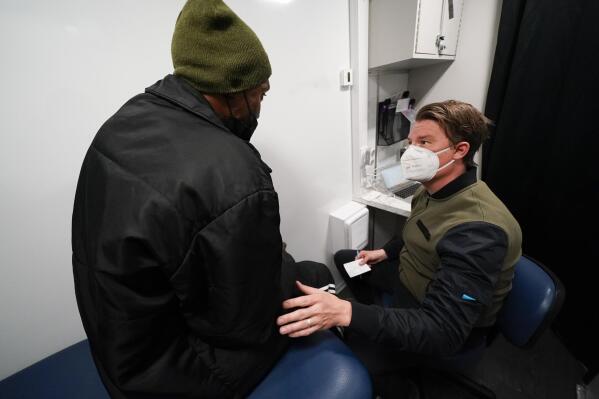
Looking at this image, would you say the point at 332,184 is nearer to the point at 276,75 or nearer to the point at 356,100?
the point at 356,100

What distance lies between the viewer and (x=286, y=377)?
2.18 feet

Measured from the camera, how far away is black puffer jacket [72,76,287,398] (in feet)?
1.39

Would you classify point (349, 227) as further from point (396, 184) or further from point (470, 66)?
point (470, 66)

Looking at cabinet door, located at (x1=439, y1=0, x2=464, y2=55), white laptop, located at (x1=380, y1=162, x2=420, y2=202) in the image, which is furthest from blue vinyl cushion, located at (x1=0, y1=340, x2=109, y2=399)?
cabinet door, located at (x1=439, y1=0, x2=464, y2=55)

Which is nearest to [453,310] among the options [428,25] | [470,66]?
[428,25]

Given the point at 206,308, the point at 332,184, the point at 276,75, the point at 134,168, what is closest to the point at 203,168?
the point at 134,168

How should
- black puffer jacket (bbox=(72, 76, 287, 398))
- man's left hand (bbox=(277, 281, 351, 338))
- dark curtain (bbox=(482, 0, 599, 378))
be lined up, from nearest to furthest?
1. black puffer jacket (bbox=(72, 76, 287, 398))
2. man's left hand (bbox=(277, 281, 351, 338))
3. dark curtain (bbox=(482, 0, 599, 378))

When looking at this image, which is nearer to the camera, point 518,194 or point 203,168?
point 203,168

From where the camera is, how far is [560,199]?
1233 millimetres

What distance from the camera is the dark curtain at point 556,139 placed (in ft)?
3.60

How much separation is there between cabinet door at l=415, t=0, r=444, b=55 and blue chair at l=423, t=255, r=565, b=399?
119 cm

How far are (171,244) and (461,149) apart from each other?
38.2 inches

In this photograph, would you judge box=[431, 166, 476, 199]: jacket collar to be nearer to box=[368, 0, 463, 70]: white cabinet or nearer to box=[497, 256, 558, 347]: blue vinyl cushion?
box=[497, 256, 558, 347]: blue vinyl cushion

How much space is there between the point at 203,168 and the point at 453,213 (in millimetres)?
793
